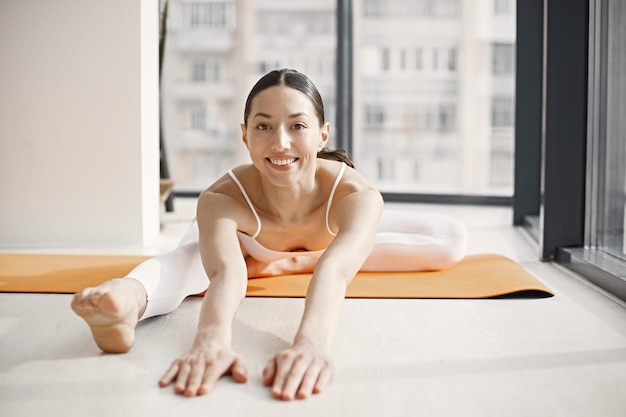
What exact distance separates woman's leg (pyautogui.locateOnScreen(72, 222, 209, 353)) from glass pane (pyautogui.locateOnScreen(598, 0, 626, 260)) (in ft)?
4.54

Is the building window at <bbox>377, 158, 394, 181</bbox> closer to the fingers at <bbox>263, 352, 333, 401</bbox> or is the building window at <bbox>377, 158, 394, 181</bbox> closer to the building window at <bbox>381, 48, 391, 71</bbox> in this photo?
the building window at <bbox>381, 48, 391, 71</bbox>

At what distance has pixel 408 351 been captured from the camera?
Answer: 1.71m

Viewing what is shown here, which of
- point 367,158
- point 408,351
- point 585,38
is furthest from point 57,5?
point 367,158

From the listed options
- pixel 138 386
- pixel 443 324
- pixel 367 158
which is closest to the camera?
pixel 138 386

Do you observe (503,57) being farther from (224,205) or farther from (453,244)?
(224,205)

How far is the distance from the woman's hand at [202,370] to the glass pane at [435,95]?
4.12m

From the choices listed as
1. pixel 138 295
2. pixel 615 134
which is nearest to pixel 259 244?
pixel 138 295

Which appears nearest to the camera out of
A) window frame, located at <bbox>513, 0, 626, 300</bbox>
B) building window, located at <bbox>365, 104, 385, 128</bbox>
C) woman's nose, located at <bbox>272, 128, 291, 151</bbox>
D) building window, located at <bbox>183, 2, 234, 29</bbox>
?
woman's nose, located at <bbox>272, 128, 291, 151</bbox>

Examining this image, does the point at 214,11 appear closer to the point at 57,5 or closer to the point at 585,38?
the point at 57,5

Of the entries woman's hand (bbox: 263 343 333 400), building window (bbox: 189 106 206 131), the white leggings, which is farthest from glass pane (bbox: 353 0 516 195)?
woman's hand (bbox: 263 343 333 400)

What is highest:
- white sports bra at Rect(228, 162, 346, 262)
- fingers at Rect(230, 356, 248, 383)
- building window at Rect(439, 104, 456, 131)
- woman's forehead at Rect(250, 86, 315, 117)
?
building window at Rect(439, 104, 456, 131)

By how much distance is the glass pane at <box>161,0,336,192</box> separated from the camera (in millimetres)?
5527

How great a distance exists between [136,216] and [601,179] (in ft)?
6.46

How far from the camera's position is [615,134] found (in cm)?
255
